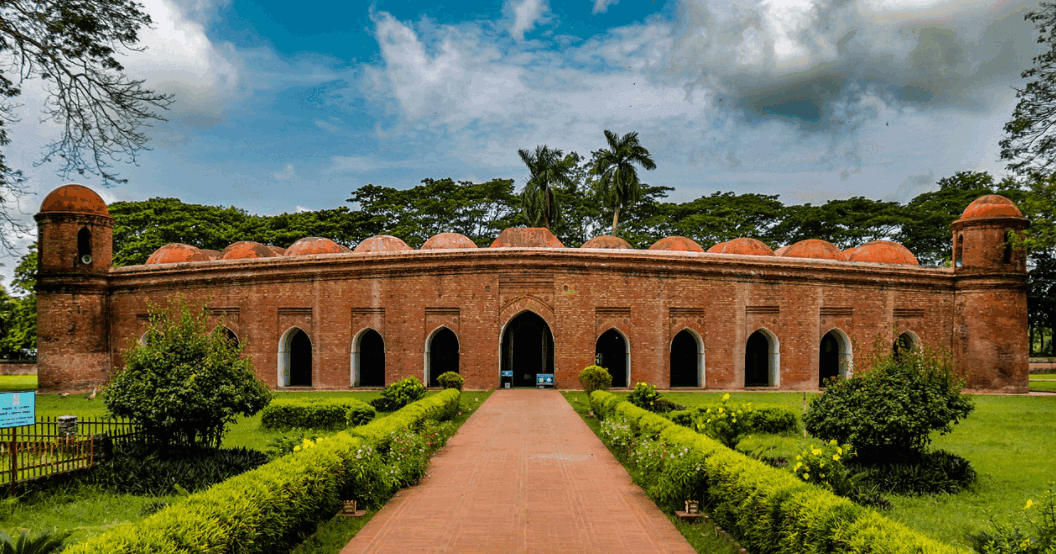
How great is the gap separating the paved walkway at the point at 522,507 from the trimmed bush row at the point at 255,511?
51cm

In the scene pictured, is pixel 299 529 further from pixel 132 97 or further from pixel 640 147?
pixel 640 147

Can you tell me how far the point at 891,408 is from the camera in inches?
309

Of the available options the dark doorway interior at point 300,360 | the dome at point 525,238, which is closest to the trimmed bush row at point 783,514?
the dome at point 525,238

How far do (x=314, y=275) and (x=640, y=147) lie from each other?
17.7 meters

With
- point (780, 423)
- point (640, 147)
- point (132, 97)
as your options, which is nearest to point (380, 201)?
point (640, 147)

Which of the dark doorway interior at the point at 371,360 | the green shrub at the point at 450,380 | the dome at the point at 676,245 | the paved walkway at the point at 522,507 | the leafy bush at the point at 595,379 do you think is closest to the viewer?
the paved walkway at the point at 522,507

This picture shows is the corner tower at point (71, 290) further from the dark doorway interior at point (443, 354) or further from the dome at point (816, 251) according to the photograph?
the dome at point (816, 251)

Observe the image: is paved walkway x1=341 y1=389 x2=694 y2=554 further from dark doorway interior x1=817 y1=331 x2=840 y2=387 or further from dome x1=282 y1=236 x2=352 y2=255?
dark doorway interior x1=817 y1=331 x2=840 y2=387

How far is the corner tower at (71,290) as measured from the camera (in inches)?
848

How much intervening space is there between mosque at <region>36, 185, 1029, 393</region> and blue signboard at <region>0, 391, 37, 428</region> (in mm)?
13753

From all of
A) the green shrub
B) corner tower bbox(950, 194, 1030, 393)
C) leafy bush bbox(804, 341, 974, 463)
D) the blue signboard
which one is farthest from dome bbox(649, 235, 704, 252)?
the blue signboard

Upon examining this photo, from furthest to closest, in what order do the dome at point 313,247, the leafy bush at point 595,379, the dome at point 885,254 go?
1. the dome at point 313,247
2. the dome at point 885,254
3. the leafy bush at point 595,379

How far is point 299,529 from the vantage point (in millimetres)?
5707

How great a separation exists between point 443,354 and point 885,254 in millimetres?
17707
